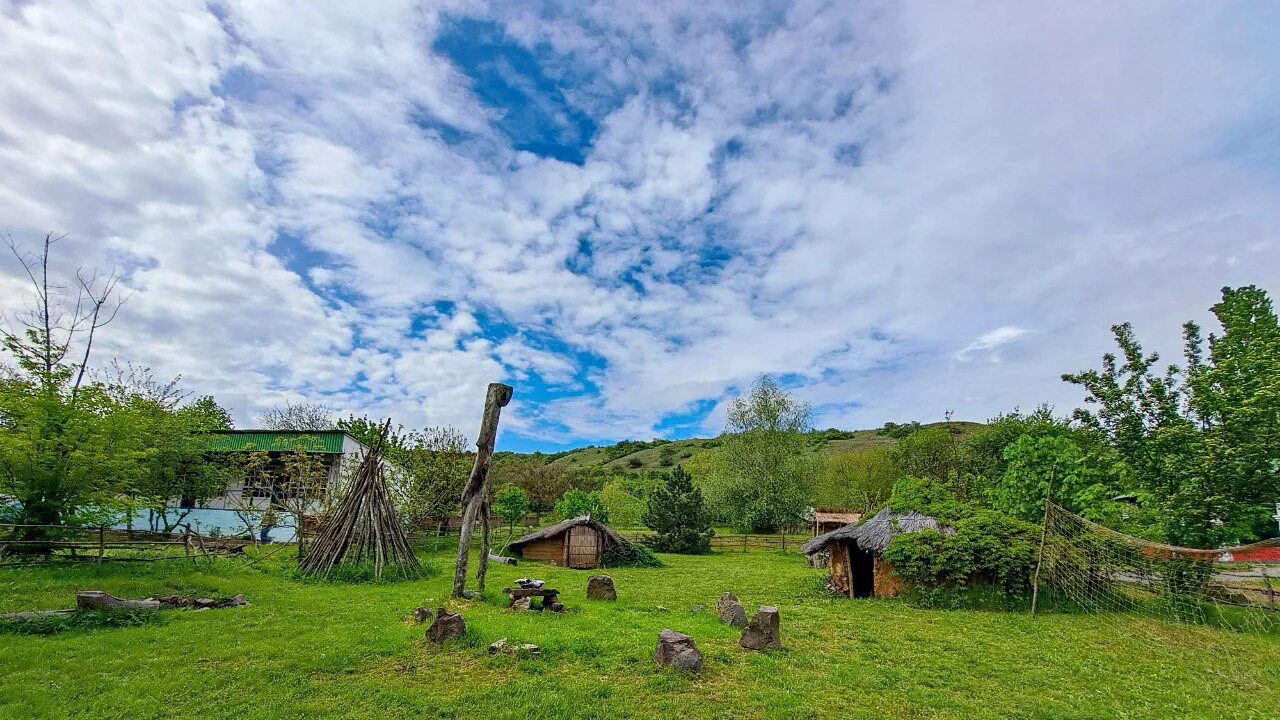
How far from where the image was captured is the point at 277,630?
355 inches

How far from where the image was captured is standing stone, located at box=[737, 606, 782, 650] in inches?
350

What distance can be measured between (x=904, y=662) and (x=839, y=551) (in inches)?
327

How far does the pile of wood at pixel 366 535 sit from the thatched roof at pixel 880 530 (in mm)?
12365

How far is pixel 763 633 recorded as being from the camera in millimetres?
8953

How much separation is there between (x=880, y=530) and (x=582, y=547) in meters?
12.8

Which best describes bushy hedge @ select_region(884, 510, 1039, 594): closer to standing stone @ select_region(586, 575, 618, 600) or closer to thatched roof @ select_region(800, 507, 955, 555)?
thatched roof @ select_region(800, 507, 955, 555)

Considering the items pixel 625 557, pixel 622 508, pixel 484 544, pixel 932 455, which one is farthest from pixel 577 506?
pixel 932 455

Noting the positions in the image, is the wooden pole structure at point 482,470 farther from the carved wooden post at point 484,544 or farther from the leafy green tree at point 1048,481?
the leafy green tree at point 1048,481

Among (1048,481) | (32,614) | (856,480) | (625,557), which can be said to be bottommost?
(625,557)

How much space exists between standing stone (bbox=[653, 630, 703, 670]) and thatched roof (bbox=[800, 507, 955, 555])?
9.38m

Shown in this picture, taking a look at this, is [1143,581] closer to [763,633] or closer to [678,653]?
[763,633]

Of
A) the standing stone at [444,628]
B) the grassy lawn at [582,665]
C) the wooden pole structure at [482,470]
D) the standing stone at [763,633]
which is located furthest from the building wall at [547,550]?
the standing stone at [763,633]

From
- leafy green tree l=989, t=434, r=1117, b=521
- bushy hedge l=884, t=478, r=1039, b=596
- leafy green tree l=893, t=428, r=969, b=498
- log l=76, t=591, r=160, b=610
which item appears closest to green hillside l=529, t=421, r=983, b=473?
leafy green tree l=893, t=428, r=969, b=498

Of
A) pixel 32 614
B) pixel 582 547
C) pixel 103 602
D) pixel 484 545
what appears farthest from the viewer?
pixel 582 547
